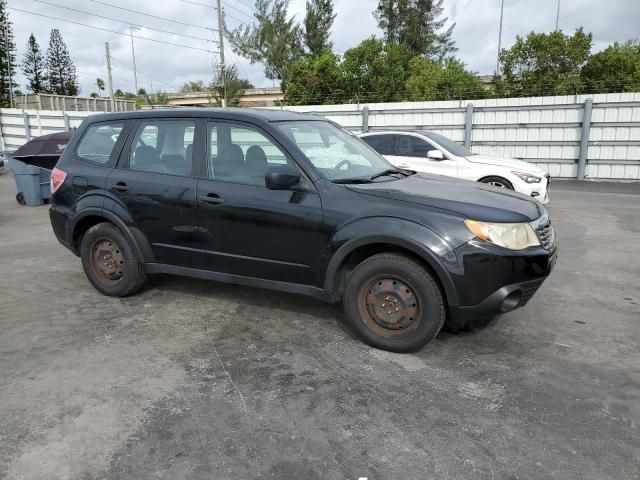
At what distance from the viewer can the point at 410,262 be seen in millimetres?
3586

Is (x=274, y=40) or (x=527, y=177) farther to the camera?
(x=274, y=40)

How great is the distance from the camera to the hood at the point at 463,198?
3539 mm

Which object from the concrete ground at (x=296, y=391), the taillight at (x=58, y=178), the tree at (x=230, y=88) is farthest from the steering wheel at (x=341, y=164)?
the tree at (x=230, y=88)

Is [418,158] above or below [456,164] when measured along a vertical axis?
above

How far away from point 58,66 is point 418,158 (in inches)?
2764

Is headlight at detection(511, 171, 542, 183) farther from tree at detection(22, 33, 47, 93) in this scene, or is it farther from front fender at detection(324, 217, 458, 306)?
tree at detection(22, 33, 47, 93)

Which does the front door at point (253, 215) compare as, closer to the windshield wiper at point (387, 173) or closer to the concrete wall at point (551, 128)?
the windshield wiper at point (387, 173)

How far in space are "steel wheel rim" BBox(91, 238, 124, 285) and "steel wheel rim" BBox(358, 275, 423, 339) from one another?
2475 mm

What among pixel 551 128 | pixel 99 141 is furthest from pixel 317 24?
pixel 99 141

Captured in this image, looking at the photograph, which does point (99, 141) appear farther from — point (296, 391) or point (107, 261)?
point (296, 391)

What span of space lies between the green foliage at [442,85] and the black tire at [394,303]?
21514 mm

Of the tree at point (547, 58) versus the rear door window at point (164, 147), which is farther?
the tree at point (547, 58)

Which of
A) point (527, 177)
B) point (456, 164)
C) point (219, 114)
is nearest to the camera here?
point (219, 114)

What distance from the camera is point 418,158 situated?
9344 mm
